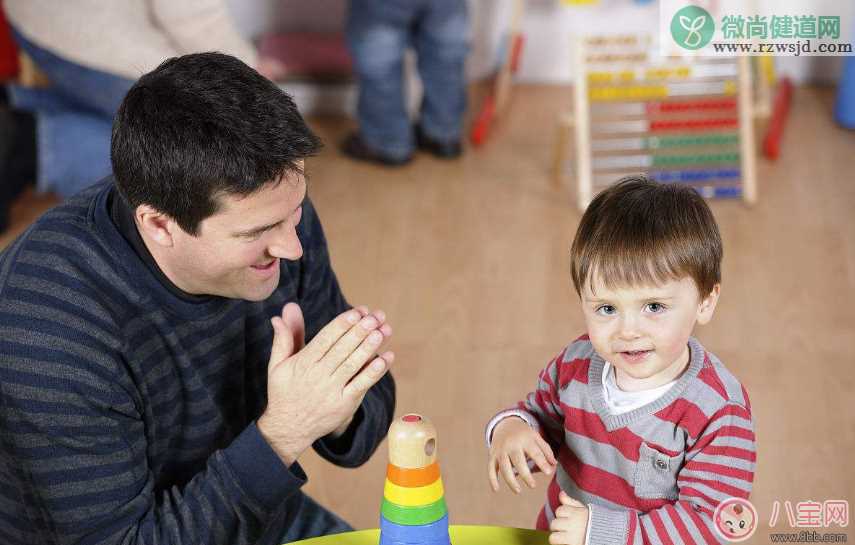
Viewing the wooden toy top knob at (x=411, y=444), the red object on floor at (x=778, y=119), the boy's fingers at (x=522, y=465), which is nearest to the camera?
the wooden toy top knob at (x=411, y=444)

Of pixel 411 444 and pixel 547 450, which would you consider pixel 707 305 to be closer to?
pixel 547 450

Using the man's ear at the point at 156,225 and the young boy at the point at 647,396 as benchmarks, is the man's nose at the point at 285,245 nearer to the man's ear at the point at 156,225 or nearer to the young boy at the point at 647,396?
the man's ear at the point at 156,225

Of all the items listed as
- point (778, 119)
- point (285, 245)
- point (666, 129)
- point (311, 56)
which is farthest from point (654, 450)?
point (311, 56)

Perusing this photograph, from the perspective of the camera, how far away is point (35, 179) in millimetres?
3434

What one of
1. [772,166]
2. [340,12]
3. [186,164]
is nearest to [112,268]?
[186,164]

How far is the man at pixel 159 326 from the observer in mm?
1232

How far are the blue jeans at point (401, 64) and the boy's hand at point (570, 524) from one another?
2476 mm

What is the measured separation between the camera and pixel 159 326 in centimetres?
134

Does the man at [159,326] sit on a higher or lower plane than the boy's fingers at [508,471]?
higher

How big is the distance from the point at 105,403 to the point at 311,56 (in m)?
2.93

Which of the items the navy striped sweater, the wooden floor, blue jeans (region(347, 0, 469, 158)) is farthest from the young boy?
blue jeans (region(347, 0, 469, 158))

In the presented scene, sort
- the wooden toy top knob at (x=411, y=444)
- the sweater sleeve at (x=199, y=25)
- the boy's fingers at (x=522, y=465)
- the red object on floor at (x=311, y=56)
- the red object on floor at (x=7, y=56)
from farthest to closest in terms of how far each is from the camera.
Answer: the red object on floor at (x=311, y=56) → the red object on floor at (x=7, y=56) → the sweater sleeve at (x=199, y=25) → the boy's fingers at (x=522, y=465) → the wooden toy top knob at (x=411, y=444)

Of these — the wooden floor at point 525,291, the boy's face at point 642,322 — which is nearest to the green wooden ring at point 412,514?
the boy's face at point 642,322

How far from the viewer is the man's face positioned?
1276mm
